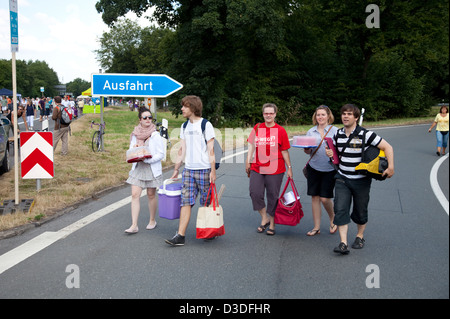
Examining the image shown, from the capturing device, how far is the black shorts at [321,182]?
5.72m

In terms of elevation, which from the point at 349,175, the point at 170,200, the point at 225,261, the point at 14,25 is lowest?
the point at 225,261

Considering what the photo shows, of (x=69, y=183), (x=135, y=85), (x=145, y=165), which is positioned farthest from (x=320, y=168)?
(x=135, y=85)

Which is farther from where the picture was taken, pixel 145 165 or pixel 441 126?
pixel 441 126

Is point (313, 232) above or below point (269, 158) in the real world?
below

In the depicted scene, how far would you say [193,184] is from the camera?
17.8 feet

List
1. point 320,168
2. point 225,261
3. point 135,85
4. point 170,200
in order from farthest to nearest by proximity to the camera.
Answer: point 135,85, point 320,168, point 170,200, point 225,261

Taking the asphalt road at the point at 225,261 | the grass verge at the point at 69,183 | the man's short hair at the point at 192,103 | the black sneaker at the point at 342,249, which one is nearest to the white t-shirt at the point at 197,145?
the man's short hair at the point at 192,103

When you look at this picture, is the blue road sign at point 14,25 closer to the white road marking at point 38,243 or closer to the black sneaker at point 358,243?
the white road marking at point 38,243

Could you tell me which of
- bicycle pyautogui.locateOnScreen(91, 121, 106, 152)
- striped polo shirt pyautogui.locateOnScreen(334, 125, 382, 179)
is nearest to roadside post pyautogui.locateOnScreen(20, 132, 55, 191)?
striped polo shirt pyautogui.locateOnScreen(334, 125, 382, 179)

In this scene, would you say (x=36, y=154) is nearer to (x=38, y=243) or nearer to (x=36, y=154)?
(x=36, y=154)

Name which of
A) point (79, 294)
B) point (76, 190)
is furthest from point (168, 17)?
point (79, 294)

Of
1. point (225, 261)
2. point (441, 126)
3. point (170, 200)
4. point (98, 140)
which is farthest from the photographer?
point (98, 140)

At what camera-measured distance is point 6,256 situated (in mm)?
4887

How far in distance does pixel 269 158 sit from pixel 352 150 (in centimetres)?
112
